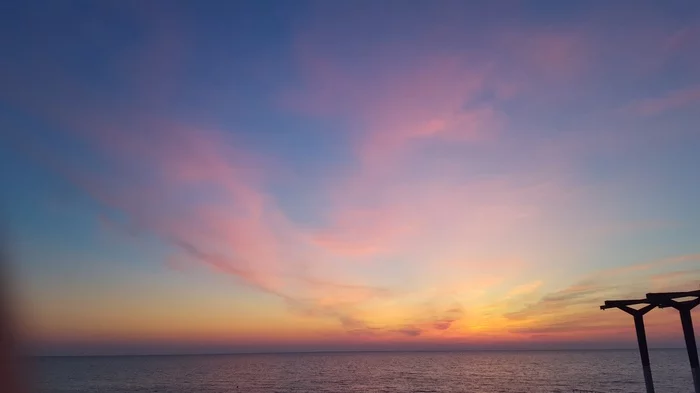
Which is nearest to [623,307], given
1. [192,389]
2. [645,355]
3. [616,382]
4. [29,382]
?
[645,355]

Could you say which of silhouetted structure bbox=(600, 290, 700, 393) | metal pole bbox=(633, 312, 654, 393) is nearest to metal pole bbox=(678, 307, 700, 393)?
silhouetted structure bbox=(600, 290, 700, 393)

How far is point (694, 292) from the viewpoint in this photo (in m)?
21.2

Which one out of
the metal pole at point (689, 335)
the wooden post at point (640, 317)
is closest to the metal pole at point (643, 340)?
the wooden post at point (640, 317)

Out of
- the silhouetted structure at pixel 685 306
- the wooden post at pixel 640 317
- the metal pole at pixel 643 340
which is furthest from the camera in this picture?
the metal pole at pixel 643 340

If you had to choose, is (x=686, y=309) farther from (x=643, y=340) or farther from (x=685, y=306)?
(x=643, y=340)

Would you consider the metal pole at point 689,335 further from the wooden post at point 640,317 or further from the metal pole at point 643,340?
the metal pole at point 643,340

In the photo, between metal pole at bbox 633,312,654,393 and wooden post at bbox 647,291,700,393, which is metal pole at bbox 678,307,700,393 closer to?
wooden post at bbox 647,291,700,393

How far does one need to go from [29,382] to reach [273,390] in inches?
2988

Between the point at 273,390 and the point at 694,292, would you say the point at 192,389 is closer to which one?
the point at 273,390

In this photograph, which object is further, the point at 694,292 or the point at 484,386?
the point at 484,386

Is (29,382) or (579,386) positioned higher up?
(29,382)

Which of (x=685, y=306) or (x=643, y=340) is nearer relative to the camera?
(x=685, y=306)

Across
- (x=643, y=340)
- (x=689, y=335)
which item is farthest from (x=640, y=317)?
(x=689, y=335)

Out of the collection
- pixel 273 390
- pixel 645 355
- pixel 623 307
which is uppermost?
pixel 623 307
